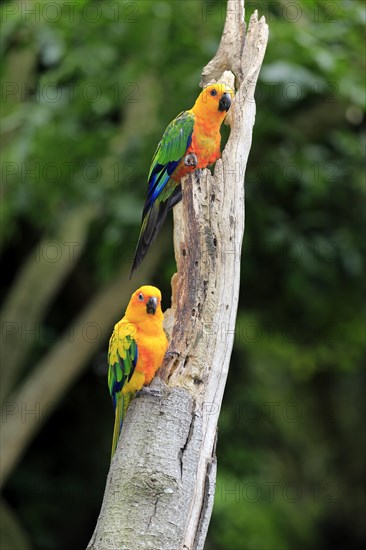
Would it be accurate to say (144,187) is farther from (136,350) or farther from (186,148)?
(136,350)

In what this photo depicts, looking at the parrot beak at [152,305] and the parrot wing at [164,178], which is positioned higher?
the parrot wing at [164,178]

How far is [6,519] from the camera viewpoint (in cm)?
678

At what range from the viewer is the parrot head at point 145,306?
10.8 ft

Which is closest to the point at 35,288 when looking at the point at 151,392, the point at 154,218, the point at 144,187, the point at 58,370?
the point at 58,370

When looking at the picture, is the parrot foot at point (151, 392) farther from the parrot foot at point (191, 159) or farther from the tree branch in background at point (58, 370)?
the tree branch in background at point (58, 370)

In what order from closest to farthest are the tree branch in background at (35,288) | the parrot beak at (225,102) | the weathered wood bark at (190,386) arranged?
the weathered wood bark at (190,386) < the parrot beak at (225,102) < the tree branch in background at (35,288)

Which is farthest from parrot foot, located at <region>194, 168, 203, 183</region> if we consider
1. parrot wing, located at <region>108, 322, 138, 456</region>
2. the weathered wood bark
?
parrot wing, located at <region>108, 322, 138, 456</region>

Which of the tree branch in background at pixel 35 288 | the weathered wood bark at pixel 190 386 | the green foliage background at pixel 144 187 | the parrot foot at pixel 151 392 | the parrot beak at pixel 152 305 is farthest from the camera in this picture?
the tree branch in background at pixel 35 288

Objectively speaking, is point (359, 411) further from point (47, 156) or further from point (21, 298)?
point (47, 156)

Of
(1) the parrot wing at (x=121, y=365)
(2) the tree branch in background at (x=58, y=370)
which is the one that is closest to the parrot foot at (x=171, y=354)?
(1) the parrot wing at (x=121, y=365)

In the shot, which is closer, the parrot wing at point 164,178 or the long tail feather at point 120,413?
the long tail feather at point 120,413

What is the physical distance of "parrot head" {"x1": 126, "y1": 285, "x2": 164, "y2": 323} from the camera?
3295 millimetres

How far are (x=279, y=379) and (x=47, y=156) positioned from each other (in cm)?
706

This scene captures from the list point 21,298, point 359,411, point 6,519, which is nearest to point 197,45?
point 21,298
